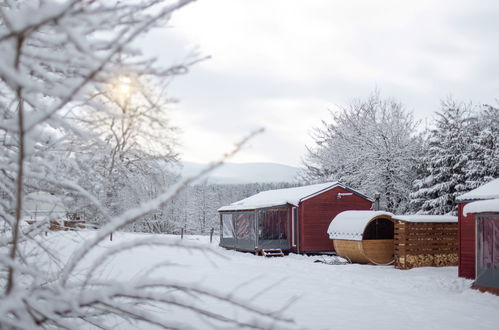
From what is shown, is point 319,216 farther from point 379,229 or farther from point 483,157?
point 483,157

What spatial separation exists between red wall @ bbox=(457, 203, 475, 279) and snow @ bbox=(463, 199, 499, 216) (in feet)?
4.96

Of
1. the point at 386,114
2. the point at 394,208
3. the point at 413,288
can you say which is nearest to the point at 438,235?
the point at 413,288

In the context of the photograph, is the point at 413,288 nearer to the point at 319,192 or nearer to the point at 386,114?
the point at 319,192

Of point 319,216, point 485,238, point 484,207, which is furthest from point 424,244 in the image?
point 319,216

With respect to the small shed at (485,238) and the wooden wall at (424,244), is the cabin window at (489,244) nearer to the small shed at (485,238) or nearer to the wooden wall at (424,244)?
the small shed at (485,238)

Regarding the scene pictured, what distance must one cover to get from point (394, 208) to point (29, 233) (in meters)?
29.3

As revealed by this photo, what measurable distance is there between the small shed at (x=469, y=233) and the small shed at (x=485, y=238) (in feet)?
2.89

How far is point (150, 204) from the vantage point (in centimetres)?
166

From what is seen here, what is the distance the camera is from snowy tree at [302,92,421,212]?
30.2m

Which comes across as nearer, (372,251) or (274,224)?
(372,251)

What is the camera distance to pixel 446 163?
25766mm

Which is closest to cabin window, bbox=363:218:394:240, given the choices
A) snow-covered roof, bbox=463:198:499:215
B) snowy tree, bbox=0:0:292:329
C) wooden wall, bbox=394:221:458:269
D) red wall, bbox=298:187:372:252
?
wooden wall, bbox=394:221:458:269

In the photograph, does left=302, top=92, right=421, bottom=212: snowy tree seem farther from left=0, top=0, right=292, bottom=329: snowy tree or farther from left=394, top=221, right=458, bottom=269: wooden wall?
left=0, top=0, right=292, bottom=329: snowy tree

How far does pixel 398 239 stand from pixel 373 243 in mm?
931
